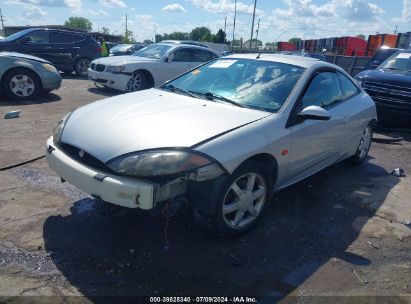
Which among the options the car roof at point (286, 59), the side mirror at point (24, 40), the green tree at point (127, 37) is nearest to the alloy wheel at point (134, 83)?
the side mirror at point (24, 40)

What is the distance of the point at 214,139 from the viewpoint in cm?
292

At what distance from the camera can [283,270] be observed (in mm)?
2982

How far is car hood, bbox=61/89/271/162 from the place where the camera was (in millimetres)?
2857

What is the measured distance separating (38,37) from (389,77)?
36.8ft

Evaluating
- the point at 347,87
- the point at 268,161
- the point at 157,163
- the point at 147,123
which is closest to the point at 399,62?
the point at 347,87

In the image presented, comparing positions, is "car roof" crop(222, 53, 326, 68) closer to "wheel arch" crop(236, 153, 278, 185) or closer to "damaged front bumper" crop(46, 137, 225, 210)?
"wheel arch" crop(236, 153, 278, 185)

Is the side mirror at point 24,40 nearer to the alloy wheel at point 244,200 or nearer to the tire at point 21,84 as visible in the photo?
the tire at point 21,84

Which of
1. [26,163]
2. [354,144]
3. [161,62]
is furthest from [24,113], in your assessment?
[354,144]

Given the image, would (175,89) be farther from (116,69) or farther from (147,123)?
(116,69)

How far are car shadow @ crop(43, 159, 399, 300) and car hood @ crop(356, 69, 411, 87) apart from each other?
482 cm

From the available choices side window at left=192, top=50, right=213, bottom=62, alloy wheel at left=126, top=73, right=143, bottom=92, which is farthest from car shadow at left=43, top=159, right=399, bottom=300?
side window at left=192, top=50, right=213, bottom=62

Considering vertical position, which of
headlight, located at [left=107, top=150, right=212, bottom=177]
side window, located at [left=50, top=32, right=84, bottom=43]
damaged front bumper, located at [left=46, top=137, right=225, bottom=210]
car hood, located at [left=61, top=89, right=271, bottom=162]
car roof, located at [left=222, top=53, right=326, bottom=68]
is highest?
car roof, located at [left=222, top=53, right=326, bottom=68]

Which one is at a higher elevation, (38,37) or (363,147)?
(38,37)

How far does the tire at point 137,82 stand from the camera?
10.3m
